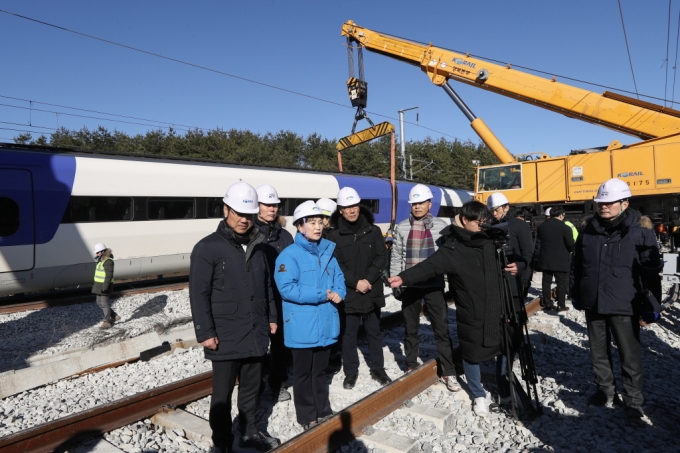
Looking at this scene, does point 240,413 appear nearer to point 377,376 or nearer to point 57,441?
point 57,441

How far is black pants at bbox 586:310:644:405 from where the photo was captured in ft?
12.8

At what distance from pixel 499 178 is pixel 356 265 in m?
12.3

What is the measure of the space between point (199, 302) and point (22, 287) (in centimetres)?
724

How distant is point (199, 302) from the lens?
3109mm

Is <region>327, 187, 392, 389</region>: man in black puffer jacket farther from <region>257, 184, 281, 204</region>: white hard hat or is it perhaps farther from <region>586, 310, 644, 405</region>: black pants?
<region>586, 310, 644, 405</region>: black pants

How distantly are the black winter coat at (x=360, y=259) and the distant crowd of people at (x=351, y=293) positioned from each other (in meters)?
0.01

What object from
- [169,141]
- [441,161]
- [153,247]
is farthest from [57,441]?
[441,161]

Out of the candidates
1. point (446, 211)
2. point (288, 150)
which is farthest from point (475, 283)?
point (288, 150)

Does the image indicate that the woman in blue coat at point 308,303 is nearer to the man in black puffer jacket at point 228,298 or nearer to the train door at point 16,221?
the man in black puffer jacket at point 228,298

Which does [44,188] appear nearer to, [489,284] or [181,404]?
[181,404]

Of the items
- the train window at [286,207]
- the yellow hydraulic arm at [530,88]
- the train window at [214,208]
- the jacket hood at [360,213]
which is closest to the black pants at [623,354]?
the jacket hood at [360,213]

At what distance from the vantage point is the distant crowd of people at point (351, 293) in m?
3.24

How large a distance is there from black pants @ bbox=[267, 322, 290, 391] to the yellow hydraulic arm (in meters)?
12.0

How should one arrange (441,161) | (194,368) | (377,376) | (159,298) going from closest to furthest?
(377,376) < (194,368) < (159,298) < (441,161)
